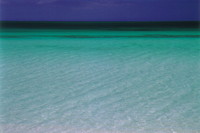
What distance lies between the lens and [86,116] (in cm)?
118

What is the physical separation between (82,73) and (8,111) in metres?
0.82

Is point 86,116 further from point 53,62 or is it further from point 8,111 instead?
point 53,62

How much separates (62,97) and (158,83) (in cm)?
56

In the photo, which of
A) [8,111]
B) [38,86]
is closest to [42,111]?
[8,111]

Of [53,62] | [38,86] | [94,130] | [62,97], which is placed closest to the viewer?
[94,130]

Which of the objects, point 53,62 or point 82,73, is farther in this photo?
point 53,62

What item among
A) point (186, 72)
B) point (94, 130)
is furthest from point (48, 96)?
point (186, 72)

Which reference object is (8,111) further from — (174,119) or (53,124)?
(174,119)

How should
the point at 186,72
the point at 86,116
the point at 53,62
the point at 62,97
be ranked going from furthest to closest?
the point at 53,62 → the point at 186,72 → the point at 62,97 → the point at 86,116

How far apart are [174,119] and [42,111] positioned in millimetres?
502

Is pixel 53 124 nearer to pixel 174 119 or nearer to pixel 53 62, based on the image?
pixel 174 119

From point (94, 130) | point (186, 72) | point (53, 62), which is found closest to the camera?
point (94, 130)

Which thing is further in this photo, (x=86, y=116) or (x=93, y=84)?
(x=93, y=84)

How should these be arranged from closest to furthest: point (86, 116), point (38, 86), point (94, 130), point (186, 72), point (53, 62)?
point (94, 130)
point (86, 116)
point (38, 86)
point (186, 72)
point (53, 62)
